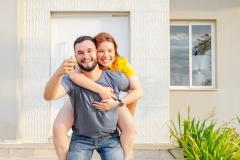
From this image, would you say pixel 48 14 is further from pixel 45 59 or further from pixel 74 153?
pixel 74 153

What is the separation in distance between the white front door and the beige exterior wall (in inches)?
75.2

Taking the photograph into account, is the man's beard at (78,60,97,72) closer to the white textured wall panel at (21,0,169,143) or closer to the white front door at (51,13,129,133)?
the white textured wall panel at (21,0,169,143)

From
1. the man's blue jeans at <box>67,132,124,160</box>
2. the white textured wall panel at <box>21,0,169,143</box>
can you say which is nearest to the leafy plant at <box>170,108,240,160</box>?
the white textured wall panel at <box>21,0,169,143</box>

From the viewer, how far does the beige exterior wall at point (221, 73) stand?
10.5 meters

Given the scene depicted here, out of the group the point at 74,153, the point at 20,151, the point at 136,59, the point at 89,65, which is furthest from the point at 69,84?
the point at 136,59

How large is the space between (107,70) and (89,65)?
0.86ft

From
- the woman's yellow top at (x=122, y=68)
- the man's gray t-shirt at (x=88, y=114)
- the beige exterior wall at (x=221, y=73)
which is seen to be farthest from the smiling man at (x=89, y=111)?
the beige exterior wall at (x=221, y=73)

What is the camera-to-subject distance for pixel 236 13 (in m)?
10.5

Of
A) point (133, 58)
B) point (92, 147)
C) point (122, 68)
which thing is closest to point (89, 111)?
point (92, 147)

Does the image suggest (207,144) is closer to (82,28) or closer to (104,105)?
(82,28)

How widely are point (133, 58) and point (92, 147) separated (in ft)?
16.0

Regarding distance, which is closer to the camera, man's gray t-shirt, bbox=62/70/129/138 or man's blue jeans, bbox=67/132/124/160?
man's gray t-shirt, bbox=62/70/129/138

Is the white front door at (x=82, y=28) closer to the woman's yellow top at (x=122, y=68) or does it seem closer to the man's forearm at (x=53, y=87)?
the woman's yellow top at (x=122, y=68)

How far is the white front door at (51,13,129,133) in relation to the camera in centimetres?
897
